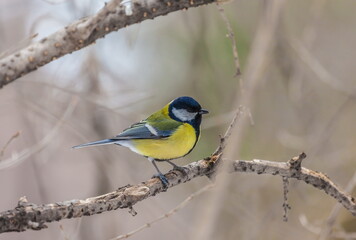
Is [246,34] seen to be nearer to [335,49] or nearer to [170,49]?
[170,49]

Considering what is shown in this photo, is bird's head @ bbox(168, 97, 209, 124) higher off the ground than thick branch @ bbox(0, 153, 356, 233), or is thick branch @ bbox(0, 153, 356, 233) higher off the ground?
bird's head @ bbox(168, 97, 209, 124)

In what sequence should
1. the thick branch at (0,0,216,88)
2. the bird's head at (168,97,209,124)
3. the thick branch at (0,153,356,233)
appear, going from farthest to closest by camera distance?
the bird's head at (168,97,209,124), the thick branch at (0,0,216,88), the thick branch at (0,153,356,233)

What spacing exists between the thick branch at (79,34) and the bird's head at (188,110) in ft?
3.05

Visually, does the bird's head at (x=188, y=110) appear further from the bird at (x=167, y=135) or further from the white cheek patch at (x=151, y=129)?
the white cheek patch at (x=151, y=129)

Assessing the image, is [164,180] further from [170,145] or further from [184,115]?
[184,115]

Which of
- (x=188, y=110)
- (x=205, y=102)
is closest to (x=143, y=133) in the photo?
(x=188, y=110)

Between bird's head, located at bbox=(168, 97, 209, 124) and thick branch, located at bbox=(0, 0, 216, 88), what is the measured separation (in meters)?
0.93

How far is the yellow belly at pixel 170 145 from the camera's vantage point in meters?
2.59

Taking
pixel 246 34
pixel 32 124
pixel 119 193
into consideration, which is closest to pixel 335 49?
pixel 246 34

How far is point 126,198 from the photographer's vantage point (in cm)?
187

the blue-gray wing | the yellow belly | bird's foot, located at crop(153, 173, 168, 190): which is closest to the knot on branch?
bird's foot, located at crop(153, 173, 168, 190)

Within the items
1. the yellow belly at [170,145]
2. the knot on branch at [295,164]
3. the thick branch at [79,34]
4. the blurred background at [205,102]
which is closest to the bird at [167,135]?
the yellow belly at [170,145]

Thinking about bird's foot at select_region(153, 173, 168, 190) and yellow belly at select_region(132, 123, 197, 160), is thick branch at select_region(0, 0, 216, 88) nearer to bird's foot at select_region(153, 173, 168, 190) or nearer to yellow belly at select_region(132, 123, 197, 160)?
bird's foot at select_region(153, 173, 168, 190)

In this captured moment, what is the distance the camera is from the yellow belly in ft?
8.48
